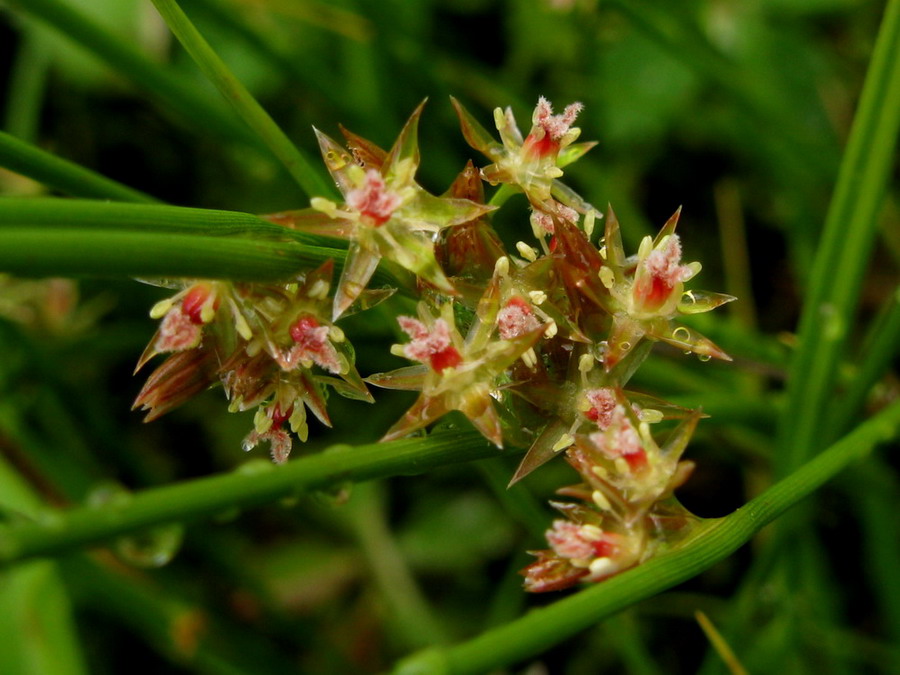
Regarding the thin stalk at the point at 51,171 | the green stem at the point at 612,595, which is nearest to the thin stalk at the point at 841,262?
the green stem at the point at 612,595

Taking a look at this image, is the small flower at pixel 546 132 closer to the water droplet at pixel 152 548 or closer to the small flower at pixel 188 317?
the small flower at pixel 188 317

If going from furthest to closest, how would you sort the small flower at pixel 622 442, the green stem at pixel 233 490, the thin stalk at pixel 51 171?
the thin stalk at pixel 51 171 → the small flower at pixel 622 442 → the green stem at pixel 233 490

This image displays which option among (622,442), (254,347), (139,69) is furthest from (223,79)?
(139,69)

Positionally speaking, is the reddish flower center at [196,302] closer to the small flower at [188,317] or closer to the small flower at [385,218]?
the small flower at [188,317]

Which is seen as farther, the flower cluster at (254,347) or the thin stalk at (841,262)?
the thin stalk at (841,262)

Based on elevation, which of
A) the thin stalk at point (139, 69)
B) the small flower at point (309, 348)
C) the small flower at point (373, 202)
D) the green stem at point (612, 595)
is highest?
the thin stalk at point (139, 69)

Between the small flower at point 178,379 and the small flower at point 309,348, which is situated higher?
the small flower at point 178,379

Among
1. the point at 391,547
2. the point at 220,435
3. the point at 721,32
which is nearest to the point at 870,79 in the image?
the point at 721,32

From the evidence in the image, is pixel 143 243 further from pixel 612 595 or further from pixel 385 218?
pixel 612 595

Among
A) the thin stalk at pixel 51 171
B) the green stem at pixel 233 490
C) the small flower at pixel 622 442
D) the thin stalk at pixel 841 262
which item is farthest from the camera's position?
the thin stalk at pixel 841 262
